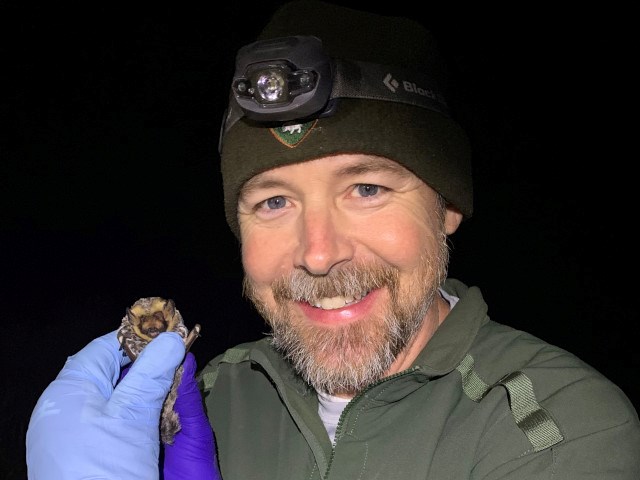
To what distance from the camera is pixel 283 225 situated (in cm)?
119

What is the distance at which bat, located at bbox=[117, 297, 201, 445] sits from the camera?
117cm

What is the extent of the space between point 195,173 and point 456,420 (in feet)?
5.44

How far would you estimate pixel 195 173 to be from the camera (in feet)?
8.14

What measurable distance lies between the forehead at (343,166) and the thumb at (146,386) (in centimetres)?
35

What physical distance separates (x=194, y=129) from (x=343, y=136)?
1.45m

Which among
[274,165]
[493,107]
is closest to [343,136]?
[274,165]

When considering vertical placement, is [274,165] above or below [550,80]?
below

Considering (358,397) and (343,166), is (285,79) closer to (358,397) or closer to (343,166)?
(343,166)

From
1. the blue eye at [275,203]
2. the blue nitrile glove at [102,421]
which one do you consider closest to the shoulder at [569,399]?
the blue eye at [275,203]

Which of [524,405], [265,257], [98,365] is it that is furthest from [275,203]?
[524,405]

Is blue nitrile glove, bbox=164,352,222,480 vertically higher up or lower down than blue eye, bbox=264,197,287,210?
lower down

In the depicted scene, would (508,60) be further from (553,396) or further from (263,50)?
(553,396)

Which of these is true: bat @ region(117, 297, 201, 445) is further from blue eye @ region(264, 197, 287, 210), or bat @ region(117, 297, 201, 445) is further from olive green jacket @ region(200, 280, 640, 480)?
blue eye @ region(264, 197, 287, 210)

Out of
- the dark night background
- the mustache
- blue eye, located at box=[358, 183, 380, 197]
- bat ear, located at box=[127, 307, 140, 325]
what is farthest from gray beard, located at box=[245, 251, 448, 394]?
the dark night background
